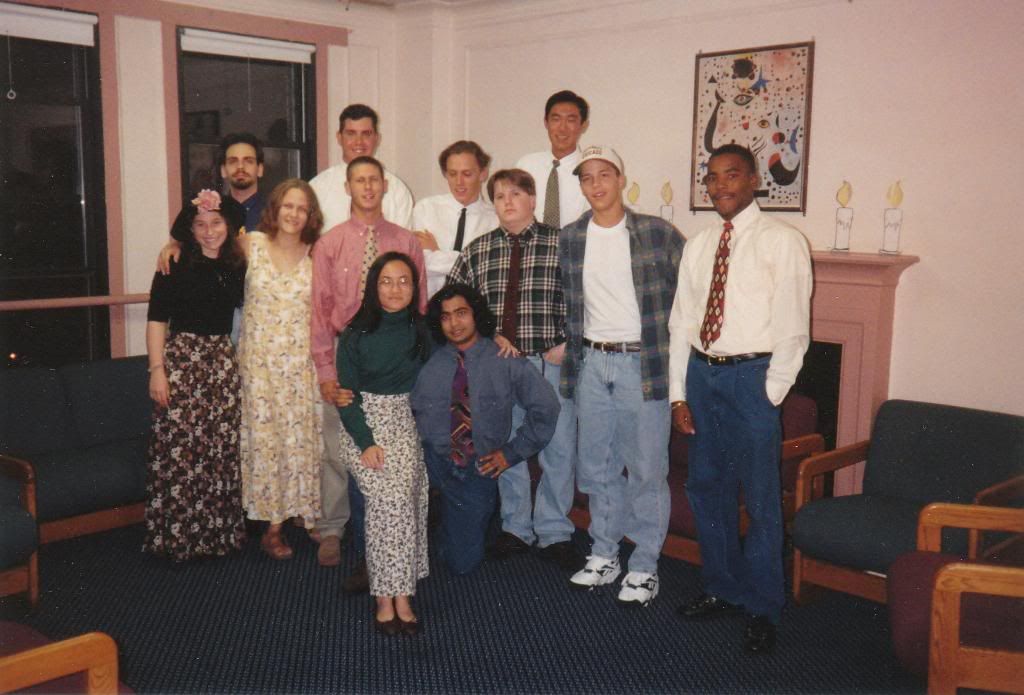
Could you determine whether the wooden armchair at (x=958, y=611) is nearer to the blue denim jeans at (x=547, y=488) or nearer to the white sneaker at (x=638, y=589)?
the white sneaker at (x=638, y=589)

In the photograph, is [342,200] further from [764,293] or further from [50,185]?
[764,293]

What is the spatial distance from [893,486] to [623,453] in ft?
3.89

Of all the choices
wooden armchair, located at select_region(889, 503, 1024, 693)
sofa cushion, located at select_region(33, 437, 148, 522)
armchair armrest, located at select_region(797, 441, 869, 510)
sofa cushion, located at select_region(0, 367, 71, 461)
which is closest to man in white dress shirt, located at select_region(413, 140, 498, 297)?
sofa cushion, located at select_region(33, 437, 148, 522)

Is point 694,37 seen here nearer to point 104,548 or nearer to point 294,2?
point 294,2

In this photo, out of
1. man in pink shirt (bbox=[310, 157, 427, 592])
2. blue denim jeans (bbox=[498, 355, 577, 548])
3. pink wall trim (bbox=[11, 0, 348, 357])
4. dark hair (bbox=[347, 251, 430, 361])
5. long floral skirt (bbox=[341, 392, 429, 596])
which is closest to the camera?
long floral skirt (bbox=[341, 392, 429, 596])

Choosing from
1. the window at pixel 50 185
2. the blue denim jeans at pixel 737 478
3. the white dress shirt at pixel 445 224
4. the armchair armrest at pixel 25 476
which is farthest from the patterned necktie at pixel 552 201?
the window at pixel 50 185

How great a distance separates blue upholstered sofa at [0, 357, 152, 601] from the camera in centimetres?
396

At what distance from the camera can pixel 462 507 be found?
375 cm

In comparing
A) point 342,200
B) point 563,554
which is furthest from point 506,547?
point 342,200

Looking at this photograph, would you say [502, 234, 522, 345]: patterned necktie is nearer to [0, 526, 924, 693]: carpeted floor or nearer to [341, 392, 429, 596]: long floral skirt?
[341, 392, 429, 596]: long floral skirt

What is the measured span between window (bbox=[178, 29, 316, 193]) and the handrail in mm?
795

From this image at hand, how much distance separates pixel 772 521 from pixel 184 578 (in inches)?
91.9

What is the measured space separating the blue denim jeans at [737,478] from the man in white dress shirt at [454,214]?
1.41 m

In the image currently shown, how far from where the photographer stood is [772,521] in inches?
121
